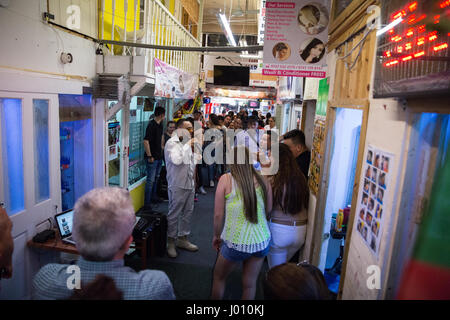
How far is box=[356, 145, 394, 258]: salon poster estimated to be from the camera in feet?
6.01

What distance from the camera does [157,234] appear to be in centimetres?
450

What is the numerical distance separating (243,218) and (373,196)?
3.68 feet

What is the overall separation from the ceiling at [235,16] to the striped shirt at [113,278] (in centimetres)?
999

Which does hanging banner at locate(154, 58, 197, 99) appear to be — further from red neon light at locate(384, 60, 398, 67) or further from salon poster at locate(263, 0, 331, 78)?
red neon light at locate(384, 60, 398, 67)

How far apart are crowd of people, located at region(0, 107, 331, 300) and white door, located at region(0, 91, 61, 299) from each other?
2.52ft

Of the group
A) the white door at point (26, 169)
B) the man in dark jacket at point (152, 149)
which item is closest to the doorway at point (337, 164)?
the white door at point (26, 169)

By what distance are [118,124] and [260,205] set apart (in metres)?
3.73

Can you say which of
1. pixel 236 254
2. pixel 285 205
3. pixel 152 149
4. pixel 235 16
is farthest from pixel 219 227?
pixel 235 16

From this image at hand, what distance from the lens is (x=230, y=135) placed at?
819 cm

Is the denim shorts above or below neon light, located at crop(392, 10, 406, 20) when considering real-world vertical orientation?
below

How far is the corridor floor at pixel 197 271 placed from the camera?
12.4 ft

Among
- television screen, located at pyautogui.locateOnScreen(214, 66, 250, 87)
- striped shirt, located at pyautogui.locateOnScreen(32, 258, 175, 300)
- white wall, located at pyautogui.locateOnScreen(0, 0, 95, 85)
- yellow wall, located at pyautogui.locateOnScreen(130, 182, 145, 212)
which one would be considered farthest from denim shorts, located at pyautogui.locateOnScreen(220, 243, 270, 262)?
television screen, located at pyautogui.locateOnScreen(214, 66, 250, 87)

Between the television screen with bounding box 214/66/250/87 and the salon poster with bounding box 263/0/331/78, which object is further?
the television screen with bounding box 214/66/250/87

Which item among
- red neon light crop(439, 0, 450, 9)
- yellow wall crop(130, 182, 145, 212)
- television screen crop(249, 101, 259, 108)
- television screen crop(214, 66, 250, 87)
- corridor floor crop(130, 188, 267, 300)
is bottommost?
corridor floor crop(130, 188, 267, 300)
